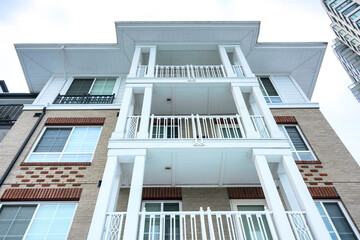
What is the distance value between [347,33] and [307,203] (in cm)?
7526

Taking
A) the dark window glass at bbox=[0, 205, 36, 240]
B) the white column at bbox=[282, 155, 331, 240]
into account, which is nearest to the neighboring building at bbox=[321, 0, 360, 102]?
the white column at bbox=[282, 155, 331, 240]

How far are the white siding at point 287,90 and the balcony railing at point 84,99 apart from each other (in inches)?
304

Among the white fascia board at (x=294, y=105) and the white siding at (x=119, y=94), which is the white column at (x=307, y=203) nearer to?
the white fascia board at (x=294, y=105)

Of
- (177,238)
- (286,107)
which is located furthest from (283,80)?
(177,238)

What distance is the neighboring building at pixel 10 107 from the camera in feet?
30.8

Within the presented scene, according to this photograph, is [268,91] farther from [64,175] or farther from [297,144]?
[64,175]

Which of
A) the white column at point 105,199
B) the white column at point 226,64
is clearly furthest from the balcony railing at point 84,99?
the white column at point 226,64

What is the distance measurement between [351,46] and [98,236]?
77.8 m

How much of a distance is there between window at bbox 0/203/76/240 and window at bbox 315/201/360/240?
6.77 metres

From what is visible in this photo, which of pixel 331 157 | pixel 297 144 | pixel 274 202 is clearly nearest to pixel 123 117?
pixel 274 202

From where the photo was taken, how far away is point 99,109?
29.3 feet

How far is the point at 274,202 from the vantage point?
4652mm

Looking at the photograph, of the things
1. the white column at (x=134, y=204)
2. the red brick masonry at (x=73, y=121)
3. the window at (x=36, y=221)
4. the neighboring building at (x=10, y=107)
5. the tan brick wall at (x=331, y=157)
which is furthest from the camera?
the neighboring building at (x=10, y=107)

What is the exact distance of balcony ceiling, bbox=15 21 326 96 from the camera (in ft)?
31.4
